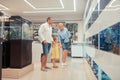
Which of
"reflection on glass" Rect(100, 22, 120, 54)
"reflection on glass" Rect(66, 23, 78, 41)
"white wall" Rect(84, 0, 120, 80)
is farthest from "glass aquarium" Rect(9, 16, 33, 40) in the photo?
"reflection on glass" Rect(66, 23, 78, 41)

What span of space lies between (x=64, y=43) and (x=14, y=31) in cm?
237

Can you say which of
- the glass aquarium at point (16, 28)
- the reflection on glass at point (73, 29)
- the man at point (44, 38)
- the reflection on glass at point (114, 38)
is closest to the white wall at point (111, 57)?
the reflection on glass at point (114, 38)

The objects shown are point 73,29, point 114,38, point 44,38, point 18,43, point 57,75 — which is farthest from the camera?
point 73,29

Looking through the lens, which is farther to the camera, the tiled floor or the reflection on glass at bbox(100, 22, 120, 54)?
the tiled floor

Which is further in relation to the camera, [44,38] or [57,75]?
[44,38]

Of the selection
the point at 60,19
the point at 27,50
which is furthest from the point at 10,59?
the point at 60,19

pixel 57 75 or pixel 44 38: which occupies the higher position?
pixel 44 38

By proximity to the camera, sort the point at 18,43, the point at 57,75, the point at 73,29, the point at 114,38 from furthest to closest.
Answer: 1. the point at 73,29
2. the point at 57,75
3. the point at 18,43
4. the point at 114,38

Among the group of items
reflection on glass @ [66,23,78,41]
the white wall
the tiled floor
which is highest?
reflection on glass @ [66,23,78,41]

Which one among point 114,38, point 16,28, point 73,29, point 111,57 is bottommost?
point 111,57

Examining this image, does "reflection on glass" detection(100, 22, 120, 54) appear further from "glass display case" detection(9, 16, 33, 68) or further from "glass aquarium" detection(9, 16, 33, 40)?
"glass aquarium" detection(9, 16, 33, 40)

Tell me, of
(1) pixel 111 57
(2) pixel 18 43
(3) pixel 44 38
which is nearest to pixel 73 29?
(3) pixel 44 38

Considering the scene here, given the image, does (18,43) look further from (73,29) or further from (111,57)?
(73,29)

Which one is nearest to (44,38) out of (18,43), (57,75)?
(18,43)
